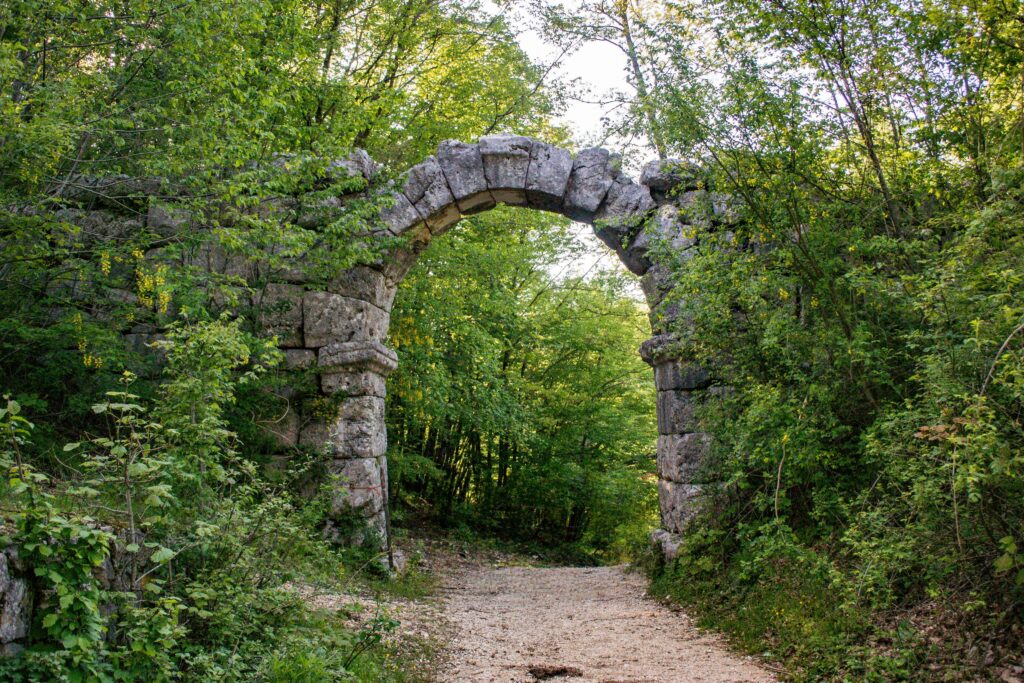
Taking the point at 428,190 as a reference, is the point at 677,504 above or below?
below

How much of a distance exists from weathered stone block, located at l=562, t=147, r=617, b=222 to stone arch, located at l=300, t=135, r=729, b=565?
0.03ft

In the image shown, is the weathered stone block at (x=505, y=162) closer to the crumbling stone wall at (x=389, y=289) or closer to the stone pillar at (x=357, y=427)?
the crumbling stone wall at (x=389, y=289)

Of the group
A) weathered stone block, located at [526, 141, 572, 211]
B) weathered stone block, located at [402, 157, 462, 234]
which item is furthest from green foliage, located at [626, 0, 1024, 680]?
weathered stone block, located at [402, 157, 462, 234]

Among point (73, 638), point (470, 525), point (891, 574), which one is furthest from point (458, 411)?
point (73, 638)

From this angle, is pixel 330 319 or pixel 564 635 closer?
pixel 564 635

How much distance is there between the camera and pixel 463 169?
28.9ft

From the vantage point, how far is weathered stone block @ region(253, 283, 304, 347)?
8.38m

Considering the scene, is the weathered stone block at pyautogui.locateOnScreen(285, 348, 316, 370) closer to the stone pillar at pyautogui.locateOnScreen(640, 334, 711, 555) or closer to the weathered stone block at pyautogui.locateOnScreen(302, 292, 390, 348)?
the weathered stone block at pyautogui.locateOnScreen(302, 292, 390, 348)

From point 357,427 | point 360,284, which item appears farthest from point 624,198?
point 357,427

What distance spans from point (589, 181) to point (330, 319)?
3.07m

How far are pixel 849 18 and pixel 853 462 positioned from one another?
296cm

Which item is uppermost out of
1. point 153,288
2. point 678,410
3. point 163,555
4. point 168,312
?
point 153,288

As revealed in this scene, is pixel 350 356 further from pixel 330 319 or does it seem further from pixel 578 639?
pixel 578 639

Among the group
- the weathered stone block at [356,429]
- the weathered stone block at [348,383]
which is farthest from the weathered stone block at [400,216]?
the weathered stone block at [356,429]
